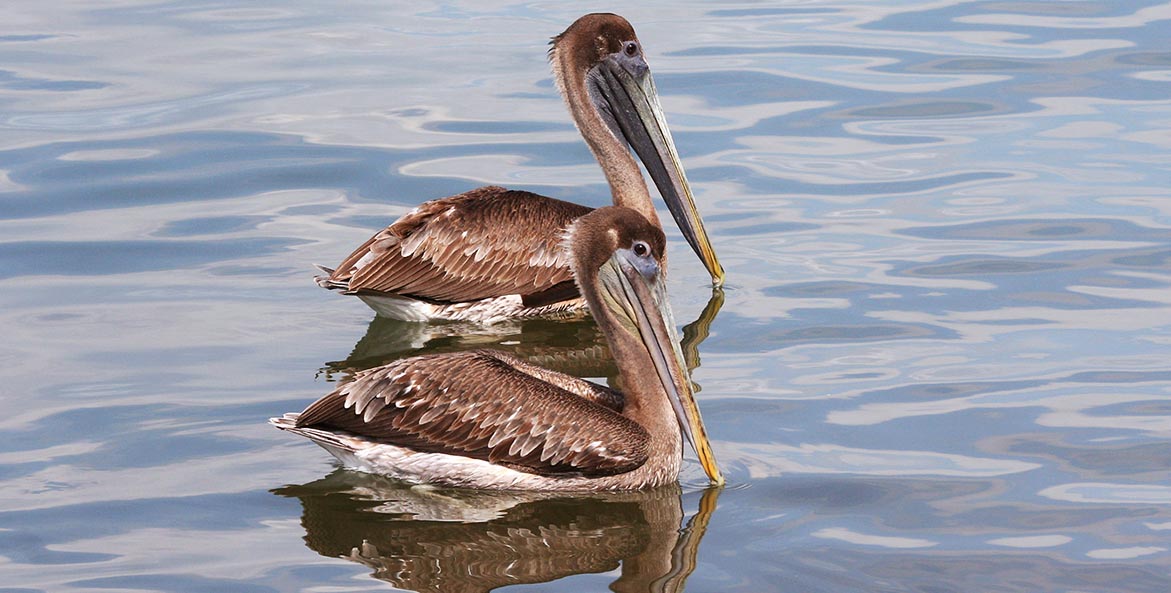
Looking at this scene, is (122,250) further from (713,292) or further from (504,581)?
(504,581)

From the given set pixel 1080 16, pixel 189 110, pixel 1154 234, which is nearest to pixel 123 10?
pixel 189 110

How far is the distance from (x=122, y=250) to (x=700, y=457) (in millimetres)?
4286

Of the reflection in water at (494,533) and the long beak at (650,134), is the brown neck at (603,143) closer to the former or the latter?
the long beak at (650,134)

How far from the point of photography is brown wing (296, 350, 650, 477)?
645 centimetres

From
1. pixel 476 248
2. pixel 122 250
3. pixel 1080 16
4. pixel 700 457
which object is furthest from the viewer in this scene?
pixel 1080 16

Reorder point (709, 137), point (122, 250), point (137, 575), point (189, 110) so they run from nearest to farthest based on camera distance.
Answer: point (137, 575)
point (122, 250)
point (709, 137)
point (189, 110)

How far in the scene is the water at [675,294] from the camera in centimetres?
600

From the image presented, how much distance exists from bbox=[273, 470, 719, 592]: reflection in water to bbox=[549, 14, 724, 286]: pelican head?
9.66ft

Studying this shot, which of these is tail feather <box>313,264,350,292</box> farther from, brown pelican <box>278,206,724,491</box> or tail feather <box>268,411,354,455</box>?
tail feather <box>268,411,354,455</box>

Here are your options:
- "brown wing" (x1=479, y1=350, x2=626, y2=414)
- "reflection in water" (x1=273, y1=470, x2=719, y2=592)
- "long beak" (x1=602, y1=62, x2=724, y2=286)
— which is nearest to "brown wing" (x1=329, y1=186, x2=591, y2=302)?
"long beak" (x1=602, y1=62, x2=724, y2=286)

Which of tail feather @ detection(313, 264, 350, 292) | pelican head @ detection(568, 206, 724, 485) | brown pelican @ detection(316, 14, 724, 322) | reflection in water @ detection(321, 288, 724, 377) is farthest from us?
brown pelican @ detection(316, 14, 724, 322)

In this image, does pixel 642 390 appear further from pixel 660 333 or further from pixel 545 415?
pixel 545 415

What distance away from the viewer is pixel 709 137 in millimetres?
11797

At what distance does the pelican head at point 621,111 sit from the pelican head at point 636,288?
8.12 ft
